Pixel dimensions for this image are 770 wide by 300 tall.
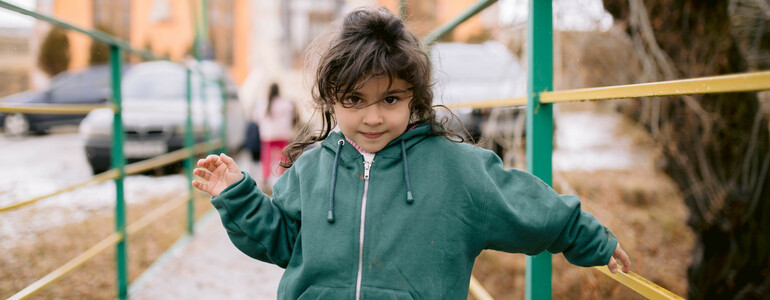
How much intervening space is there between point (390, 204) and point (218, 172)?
39 centimetres

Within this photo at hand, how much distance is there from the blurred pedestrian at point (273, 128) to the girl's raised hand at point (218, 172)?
4297 mm

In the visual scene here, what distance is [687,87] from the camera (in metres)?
0.88

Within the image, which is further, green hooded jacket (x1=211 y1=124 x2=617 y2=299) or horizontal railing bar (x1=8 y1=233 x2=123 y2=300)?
horizontal railing bar (x1=8 y1=233 x2=123 y2=300)

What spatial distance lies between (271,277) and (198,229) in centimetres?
130

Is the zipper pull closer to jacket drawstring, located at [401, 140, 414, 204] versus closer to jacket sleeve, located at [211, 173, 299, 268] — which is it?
jacket drawstring, located at [401, 140, 414, 204]

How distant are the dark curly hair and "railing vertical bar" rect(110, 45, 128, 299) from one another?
1.51 meters

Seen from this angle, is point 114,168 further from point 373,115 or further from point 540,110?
point 540,110

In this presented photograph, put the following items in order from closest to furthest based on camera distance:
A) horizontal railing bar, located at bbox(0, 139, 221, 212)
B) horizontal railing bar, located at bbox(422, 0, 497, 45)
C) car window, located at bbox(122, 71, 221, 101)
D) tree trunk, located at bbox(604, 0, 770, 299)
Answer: horizontal railing bar, located at bbox(422, 0, 497, 45)
horizontal railing bar, located at bbox(0, 139, 221, 212)
tree trunk, located at bbox(604, 0, 770, 299)
car window, located at bbox(122, 71, 221, 101)

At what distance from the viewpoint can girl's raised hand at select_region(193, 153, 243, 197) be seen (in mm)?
1234

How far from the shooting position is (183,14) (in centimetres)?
1027

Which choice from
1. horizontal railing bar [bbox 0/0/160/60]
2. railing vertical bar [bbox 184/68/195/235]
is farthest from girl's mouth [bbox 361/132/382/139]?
railing vertical bar [bbox 184/68/195/235]

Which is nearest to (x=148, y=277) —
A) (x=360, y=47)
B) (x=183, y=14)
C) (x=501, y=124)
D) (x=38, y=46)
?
(x=501, y=124)

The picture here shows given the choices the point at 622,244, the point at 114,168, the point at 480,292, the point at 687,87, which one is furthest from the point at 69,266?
the point at 622,244

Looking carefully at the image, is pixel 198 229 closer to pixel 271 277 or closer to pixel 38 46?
pixel 271 277
